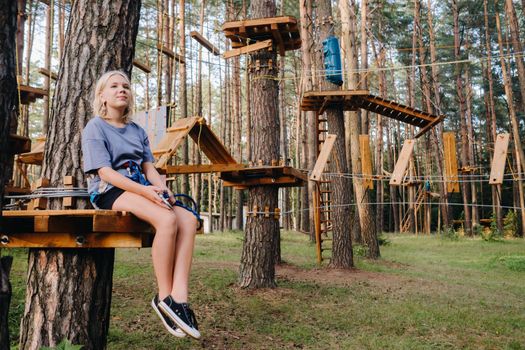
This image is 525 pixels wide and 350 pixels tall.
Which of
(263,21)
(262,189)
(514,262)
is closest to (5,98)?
(262,189)

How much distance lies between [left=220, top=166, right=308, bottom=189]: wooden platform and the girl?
11.9 feet

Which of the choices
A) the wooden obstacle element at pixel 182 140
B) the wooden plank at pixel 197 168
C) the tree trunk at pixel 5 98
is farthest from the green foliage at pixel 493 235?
the tree trunk at pixel 5 98

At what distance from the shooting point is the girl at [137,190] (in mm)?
2623

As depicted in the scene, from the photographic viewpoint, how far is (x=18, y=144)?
5.44 m

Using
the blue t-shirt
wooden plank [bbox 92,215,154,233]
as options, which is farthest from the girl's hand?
the blue t-shirt

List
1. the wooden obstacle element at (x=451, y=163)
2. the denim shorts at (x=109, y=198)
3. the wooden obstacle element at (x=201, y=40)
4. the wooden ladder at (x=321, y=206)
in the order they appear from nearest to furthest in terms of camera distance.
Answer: the denim shorts at (x=109, y=198), the wooden obstacle element at (x=451, y=163), the wooden obstacle element at (x=201, y=40), the wooden ladder at (x=321, y=206)

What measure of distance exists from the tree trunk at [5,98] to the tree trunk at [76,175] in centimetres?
87

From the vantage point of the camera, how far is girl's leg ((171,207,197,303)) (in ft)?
8.73

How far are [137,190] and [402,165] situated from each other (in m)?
5.19

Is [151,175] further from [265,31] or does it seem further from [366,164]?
[366,164]

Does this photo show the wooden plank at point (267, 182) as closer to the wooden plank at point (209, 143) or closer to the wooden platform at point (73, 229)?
the wooden plank at point (209, 143)

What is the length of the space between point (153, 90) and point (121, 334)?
25495 millimetres

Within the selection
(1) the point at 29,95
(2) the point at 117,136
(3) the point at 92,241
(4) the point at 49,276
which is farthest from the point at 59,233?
(1) the point at 29,95

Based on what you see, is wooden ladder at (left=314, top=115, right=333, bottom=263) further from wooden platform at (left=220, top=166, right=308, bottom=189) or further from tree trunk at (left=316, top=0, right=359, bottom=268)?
wooden platform at (left=220, top=166, right=308, bottom=189)
